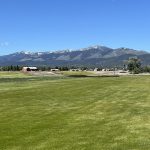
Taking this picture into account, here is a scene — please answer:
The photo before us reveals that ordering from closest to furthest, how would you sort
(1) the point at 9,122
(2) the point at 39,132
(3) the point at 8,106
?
1. (2) the point at 39,132
2. (1) the point at 9,122
3. (3) the point at 8,106

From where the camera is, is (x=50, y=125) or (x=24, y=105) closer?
(x=50, y=125)

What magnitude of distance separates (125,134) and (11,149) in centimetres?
559

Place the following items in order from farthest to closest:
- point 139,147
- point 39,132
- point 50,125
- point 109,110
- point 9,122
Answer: point 109,110
point 9,122
point 50,125
point 39,132
point 139,147

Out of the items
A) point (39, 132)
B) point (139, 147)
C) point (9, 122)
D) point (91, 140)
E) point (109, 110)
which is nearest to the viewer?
point (139, 147)

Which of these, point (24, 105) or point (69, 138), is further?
point (24, 105)

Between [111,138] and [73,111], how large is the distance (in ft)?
34.0

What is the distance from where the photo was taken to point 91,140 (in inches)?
771

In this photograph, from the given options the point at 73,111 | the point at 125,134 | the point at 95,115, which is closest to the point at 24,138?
the point at 125,134

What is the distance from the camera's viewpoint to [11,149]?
18.3 meters

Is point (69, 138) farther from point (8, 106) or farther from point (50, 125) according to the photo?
point (8, 106)

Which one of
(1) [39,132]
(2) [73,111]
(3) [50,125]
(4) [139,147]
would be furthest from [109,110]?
(4) [139,147]

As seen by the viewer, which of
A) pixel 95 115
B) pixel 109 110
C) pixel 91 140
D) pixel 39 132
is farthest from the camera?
pixel 109 110

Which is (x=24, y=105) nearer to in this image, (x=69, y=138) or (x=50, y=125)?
(x=50, y=125)

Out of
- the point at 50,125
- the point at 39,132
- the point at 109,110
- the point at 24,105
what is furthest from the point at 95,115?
the point at 24,105
